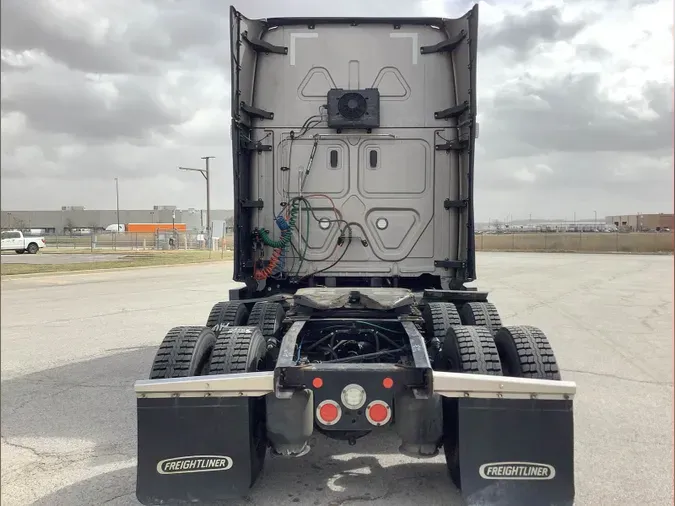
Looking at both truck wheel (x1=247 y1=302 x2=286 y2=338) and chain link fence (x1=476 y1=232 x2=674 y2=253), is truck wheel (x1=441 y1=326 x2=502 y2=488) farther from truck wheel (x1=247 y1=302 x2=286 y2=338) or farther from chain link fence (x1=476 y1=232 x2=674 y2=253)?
chain link fence (x1=476 y1=232 x2=674 y2=253)

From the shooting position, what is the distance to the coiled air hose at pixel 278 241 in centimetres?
564

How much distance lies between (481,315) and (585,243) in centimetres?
4423

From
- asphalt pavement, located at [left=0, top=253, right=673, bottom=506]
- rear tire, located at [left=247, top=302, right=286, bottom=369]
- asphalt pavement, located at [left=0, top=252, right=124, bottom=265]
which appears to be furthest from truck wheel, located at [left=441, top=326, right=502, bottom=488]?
asphalt pavement, located at [left=0, top=252, right=124, bottom=265]

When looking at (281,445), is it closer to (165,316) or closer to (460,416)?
(460,416)

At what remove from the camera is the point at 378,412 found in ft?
10.2

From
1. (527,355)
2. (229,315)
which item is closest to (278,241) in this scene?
(229,315)

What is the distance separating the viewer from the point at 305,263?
5895 mm

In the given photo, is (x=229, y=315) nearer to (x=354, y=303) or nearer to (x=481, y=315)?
(x=354, y=303)

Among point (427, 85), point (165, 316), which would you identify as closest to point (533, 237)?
point (165, 316)

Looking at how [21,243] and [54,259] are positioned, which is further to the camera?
[21,243]

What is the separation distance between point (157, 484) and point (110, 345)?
5657 mm

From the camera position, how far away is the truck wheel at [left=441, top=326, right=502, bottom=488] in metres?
3.29

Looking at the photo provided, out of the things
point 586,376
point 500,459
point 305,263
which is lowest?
point 586,376

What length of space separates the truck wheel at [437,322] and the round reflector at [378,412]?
135 cm
